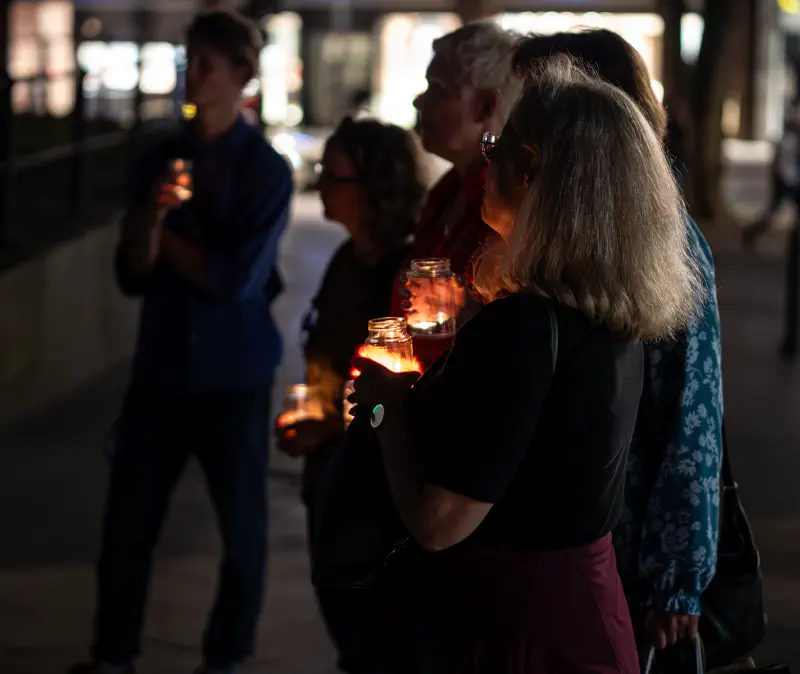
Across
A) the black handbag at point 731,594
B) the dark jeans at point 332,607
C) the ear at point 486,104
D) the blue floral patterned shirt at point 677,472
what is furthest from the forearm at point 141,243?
the black handbag at point 731,594

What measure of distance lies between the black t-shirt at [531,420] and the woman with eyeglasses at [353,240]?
57.5 inches

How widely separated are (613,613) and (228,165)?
236cm

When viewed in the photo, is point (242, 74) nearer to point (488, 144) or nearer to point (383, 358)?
point (488, 144)

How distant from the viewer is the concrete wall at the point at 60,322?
26.6ft

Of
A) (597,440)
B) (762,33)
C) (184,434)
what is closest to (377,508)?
(597,440)

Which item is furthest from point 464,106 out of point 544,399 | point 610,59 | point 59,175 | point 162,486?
point 59,175

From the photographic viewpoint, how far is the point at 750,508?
668 centimetres

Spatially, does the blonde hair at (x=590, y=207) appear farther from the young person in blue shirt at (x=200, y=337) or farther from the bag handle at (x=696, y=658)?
the young person in blue shirt at (x=200, y=337)

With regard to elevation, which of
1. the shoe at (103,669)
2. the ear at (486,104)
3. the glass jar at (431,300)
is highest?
the ear at (486,104)

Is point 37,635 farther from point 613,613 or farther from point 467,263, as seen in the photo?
point 613,613

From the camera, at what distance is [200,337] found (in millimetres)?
4297

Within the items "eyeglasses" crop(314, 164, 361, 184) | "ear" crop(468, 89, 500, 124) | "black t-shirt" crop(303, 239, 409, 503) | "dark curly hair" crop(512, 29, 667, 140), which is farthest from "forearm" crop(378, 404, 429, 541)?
"eyeglasses" crop(314, 164, 361, 184)

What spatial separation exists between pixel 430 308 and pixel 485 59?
738mm

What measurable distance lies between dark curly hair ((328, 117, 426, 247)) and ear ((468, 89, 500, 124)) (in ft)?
2.27
